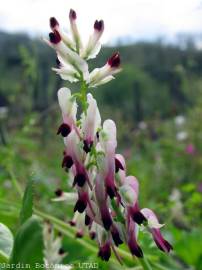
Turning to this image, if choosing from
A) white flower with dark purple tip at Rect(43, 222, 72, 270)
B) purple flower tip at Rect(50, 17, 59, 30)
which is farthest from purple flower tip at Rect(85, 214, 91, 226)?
white flower with dark purple tip at Rect(43, 222, 72, 270)

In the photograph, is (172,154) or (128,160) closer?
(172,154)

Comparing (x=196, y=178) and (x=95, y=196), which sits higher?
(x=95, y=196)

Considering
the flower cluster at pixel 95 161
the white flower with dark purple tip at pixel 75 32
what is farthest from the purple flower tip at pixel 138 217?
the white flower with dark purple tip at pixel 75 32

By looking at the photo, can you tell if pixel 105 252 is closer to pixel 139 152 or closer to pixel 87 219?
pixel 87 219

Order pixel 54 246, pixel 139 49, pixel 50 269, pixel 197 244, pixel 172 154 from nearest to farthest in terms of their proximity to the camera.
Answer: pixel 50 269, pixel 54 246, pixel 197 244, pixel 172 154, pixel 139 49

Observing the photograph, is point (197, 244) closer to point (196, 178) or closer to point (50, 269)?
point (50, 269)

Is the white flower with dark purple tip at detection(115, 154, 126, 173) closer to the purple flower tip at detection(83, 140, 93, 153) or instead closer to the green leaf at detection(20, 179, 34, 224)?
the purple flower tip at detection(83, 140, 93, 153)

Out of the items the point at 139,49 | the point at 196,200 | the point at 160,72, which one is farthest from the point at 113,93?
the point at 196,200
